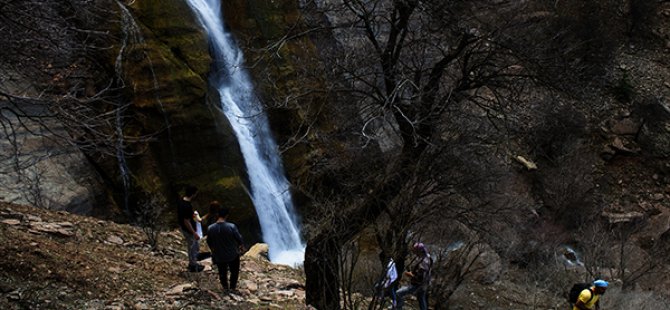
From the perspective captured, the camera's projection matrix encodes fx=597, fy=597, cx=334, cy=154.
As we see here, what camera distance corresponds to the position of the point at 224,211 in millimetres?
7270

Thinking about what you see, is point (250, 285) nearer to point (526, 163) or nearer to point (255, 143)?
point (255, 143)

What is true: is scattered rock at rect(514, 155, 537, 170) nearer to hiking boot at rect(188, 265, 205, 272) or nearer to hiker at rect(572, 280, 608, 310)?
hiker at rect(572, 280, 608, 310)

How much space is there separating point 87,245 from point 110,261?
0.99 metres

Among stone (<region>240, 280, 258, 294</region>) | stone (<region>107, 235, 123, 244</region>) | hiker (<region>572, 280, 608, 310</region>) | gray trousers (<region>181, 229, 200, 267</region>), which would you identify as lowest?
hiker (<region>572, 280, 608, 310</region>)

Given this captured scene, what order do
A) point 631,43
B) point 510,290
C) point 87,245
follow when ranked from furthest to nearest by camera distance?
point 631,43 → point 510,290 → point 87,245

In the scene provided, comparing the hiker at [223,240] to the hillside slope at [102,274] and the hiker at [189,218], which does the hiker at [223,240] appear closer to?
the hillside slope at [102,274]

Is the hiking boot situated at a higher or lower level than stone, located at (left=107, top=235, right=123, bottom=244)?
lower

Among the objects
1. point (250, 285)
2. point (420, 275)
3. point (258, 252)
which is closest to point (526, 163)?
point (258, 252)

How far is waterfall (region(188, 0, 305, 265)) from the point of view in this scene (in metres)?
15.2

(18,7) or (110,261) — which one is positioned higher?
(18,7)

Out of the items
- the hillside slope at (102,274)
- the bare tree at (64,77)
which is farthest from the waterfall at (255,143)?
the hillside slope at (102,274)

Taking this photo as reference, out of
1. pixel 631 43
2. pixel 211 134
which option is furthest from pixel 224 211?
pixel 631 43

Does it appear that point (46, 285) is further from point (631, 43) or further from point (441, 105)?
point (631, 43)

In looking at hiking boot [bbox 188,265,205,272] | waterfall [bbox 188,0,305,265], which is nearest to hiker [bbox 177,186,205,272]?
hiking boot [bbox 188,265,205,272]
